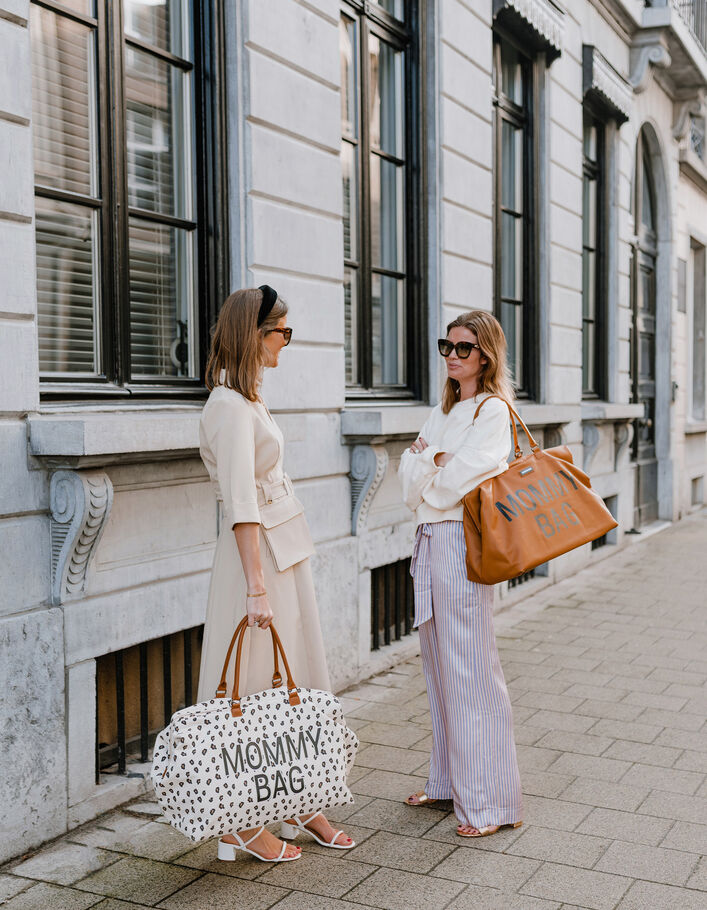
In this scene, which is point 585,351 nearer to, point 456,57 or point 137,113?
point 456,57

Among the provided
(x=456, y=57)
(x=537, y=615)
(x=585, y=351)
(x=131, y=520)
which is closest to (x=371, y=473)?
(x=131, y=520)

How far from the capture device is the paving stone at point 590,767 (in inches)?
182

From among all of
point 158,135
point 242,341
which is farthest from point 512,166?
Answer: point 242,341

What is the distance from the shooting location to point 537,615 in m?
8.08

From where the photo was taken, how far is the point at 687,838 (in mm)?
3922

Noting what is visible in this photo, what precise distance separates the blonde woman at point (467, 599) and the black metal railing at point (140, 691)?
4.12 ft

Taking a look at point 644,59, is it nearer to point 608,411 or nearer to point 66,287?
point 608,411

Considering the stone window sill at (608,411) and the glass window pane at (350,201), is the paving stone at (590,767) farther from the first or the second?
the stone window sill at (608,411)

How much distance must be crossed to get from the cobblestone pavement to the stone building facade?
0.97 feet

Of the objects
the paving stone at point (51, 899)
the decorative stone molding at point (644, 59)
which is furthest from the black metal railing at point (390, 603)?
the decorative stone molding at point (644, 59)

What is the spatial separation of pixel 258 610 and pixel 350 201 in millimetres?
3833

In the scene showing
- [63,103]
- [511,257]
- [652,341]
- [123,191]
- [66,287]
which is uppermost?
[511,257]

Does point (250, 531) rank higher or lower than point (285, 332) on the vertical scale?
lower

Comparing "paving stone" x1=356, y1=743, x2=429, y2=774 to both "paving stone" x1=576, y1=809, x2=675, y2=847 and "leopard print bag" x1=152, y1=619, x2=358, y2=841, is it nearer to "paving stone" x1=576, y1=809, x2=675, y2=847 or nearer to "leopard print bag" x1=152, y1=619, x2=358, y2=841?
"paving stone" x1=576, y1=809, x2=675, y2=847
